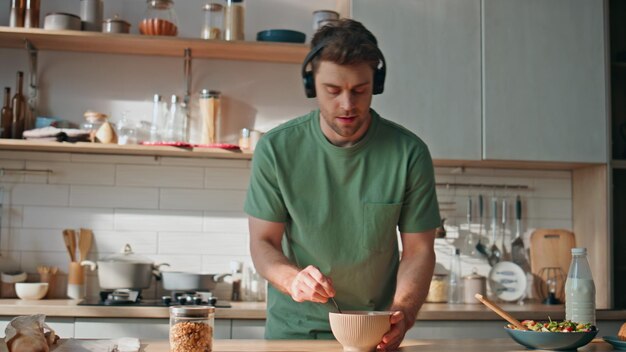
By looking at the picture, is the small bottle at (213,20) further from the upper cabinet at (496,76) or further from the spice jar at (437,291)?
the spice jar at (437,291)

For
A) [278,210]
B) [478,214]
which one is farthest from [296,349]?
[478,214]

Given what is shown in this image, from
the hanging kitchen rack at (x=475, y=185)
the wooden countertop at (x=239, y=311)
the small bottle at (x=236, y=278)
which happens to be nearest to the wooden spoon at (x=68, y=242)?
the wooden countertop at (x=239, y=311)

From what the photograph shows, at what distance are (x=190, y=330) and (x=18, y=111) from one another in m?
2.54

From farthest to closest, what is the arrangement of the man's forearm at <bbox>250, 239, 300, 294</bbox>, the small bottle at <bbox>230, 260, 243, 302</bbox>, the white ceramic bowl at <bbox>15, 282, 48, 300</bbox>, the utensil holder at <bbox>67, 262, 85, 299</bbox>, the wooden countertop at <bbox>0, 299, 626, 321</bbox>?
the small bottle at <bbox>230, 260, 243, 302</bbox> < the utensil holder at <bbox>67, 262, 85, 299</bbox> < the white ceramic bowl at <bbox>15, 282, 48, 300</bbox> < the wooden countertop at <bbox>0, 299, 626, 321</bbox> < the man's forearm at <bbox>250, 239, 300, 294</bbox>

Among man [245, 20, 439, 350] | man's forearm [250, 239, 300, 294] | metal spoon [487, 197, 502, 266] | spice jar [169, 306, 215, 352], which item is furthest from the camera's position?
metal spoon [487, 197, 502, 266]

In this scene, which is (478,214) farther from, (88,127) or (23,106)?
(23,106)

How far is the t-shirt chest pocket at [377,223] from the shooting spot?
2303mm

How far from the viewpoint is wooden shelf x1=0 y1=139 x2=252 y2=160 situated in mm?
3762

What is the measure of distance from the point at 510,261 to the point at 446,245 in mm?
350

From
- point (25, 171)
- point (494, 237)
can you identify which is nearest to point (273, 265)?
point (25, 171)

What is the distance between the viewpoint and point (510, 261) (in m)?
4.31

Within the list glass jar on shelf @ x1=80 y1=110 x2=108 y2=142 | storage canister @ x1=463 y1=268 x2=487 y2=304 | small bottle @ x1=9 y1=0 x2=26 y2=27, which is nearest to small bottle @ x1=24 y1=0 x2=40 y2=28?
small bottle @ x1=9 y1=0 x2=26 y2=27

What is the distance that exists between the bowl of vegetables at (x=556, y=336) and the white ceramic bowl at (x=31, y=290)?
2.45m

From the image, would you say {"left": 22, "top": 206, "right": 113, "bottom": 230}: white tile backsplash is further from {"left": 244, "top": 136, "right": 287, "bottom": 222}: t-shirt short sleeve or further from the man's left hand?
the man's left hand
